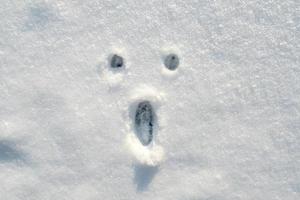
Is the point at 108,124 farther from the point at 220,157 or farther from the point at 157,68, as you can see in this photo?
the point at 220,157

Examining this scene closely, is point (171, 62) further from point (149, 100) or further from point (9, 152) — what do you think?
point (9, 152)

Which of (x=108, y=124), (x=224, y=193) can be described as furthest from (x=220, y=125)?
(x=108, y=124)

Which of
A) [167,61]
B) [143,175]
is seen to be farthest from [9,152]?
[167,61]

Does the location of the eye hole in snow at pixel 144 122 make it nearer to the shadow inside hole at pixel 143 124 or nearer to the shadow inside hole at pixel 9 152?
the shadow inside hole at pixel 143 124

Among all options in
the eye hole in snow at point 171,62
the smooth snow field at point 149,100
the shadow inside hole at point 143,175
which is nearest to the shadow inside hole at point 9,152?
the smooth snow field at point 149,100

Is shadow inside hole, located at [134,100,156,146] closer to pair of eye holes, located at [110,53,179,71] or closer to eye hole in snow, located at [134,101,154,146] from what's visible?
eye hole in snow, located at [134,101,154,146]

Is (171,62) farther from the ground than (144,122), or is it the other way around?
(171,62)

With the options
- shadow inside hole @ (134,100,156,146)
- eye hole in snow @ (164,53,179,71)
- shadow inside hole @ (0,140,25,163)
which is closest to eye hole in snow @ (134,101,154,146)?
shadow inside hole @ (134,100,156,146)
